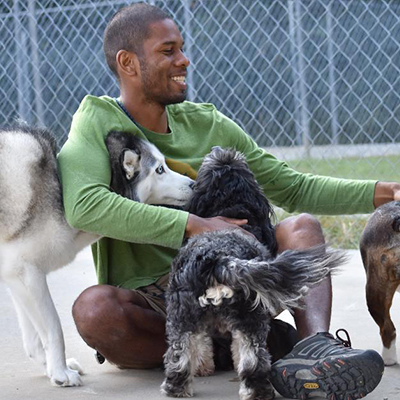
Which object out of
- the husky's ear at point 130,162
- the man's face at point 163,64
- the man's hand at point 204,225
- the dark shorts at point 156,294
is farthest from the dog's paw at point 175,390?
the man's face at point 163,64

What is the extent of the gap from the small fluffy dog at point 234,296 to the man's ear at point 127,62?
36.9 inches

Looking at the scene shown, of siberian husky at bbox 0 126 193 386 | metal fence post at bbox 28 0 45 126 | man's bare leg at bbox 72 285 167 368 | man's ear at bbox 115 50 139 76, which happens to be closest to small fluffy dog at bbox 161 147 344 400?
man's bare leg at bbox 72 285 167 368

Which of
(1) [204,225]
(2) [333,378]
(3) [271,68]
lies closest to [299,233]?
(1) [204,225]

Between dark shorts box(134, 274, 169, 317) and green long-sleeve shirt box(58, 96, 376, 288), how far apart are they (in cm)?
3

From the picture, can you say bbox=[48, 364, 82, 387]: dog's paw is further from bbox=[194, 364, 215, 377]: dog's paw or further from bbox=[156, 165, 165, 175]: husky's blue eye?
bbox=[156, 165, 165, 175]: husky's blue eye

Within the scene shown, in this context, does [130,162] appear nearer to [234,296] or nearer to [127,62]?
[127,62]

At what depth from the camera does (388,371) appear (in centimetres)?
374

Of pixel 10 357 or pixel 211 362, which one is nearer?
pixel 211 362

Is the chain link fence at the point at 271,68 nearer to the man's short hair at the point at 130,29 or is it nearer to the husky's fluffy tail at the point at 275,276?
the man's short hair at the point at 130,29

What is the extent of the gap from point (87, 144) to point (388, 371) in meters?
1.58

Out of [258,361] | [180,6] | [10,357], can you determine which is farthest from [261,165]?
[180,6]

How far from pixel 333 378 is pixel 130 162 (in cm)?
127

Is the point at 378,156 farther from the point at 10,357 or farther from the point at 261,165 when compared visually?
the point at 10,357

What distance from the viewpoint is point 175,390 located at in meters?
3.30
